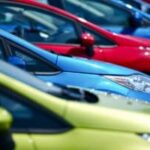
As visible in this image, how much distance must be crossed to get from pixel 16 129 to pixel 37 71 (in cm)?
276

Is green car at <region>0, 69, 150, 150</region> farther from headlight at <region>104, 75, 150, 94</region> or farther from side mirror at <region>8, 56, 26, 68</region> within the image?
headlight at <region>104, 75, 150, 94</region>

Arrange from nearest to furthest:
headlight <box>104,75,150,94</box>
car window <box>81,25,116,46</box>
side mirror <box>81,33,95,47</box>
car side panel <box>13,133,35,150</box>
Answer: car side panel <box>13,133,35,150</box>
headlight <box>104,75,150,94</box>
side mirror <box>81,33,95,47</box>
car window <box>81,25,116,46</box>

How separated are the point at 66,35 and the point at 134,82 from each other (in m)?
1.97

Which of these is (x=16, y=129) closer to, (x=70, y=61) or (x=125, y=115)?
(x=125, y=115)

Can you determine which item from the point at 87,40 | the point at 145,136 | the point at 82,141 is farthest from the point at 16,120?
the point at 87,40

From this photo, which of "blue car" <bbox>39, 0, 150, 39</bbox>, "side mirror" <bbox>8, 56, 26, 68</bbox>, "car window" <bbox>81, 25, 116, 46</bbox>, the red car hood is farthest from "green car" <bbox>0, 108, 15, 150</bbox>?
"blue car" <bbox>39, 0, 150, 39</bbox>

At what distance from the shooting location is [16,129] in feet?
15.1

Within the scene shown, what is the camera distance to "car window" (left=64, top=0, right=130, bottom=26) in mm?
11633

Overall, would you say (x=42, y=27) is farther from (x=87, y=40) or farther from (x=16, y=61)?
(x=16, y=61)

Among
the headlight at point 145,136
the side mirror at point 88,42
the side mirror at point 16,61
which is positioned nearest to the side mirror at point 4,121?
the headlight at point 145,136

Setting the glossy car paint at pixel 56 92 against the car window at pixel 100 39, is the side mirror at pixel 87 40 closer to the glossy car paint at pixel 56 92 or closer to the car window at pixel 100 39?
the car window at pixel 100 39

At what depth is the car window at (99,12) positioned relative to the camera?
11.6 metres

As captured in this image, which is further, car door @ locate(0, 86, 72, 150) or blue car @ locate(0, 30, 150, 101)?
blue car @ locate(0, 30, 150, 101)

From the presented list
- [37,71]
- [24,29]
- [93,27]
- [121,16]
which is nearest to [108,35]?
[93,27]
